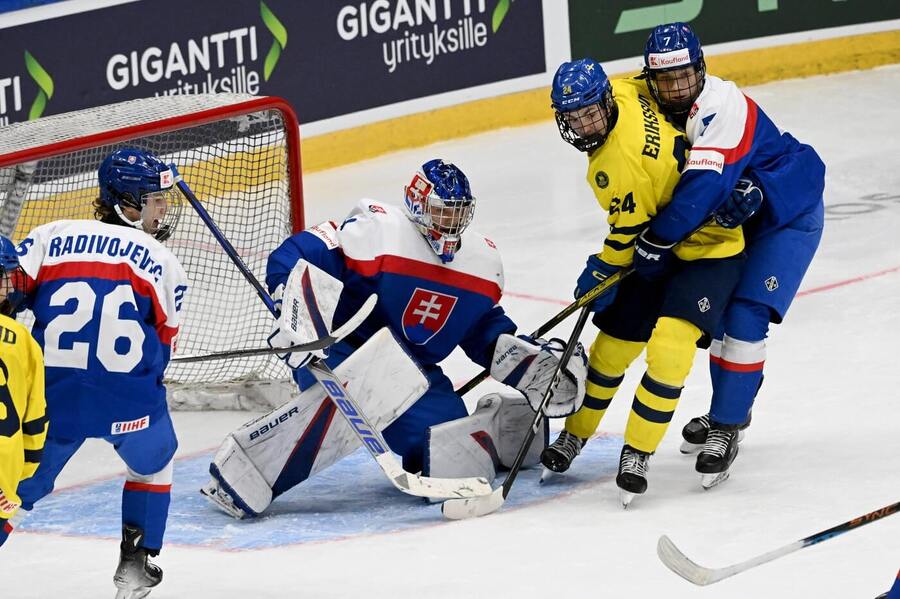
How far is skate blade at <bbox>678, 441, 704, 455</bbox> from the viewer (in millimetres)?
4734

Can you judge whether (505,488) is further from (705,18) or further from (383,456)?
(705,18)

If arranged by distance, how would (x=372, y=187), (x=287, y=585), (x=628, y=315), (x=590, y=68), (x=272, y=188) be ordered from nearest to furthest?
1. (x=287, y=585)
2. (x=590, y=68)
3. (x=628, y=315)
4. (x=272, y=188)
5. (x=372, y=187)

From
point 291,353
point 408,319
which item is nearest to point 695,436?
point 408,319

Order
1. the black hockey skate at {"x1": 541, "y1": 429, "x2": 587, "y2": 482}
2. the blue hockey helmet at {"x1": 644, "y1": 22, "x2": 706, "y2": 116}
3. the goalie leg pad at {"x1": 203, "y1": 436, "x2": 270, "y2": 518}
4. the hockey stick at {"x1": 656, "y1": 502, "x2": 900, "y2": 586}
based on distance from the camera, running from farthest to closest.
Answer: the black hockey skate at {"x1": 541, "y1": 429, "x2": 587, "y2": 482} → the goalie leg pad at {"x1": 203, "y1": 436, "x2": 270, "y2": 518} → the blue hockey helmet at {"x1": 644, "y1": 22, "x2": 706, "y2": 116} → the hockey stick at {"x1": 656, "y1": 502, "x2": 900, "y2": 586}

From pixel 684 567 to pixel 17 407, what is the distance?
1314 mm

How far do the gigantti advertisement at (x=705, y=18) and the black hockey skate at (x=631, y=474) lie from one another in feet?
15.2

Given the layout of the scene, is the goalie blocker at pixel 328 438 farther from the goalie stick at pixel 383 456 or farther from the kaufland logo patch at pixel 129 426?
the kaufland logo patch at pixel 129 426

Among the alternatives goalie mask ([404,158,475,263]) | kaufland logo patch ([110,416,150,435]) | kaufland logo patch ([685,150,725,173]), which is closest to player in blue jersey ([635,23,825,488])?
kaufland logo patch ([685,150,725,173])

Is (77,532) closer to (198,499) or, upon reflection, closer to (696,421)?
(198,499)

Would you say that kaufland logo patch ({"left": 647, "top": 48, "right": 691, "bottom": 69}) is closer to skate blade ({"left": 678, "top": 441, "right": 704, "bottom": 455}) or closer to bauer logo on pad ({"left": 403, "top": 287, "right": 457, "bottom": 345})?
bauer logo on pad ({"left": 403, "top": 287, "right": 457, "bottom": 345})

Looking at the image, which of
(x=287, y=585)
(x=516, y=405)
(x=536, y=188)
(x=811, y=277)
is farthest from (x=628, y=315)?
(x=536, y=188)

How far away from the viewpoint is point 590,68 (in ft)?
13.8

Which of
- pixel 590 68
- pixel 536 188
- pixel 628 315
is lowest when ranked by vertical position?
pixel 536 188

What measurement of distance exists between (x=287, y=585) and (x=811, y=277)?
3.15 meters
